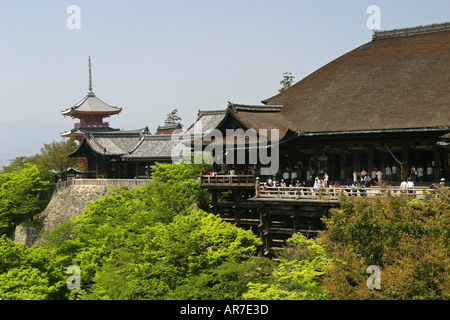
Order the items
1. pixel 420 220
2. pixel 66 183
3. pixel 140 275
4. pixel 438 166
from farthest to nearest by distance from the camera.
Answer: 1. pixel 66 183
2. pixel 438 166
3. pixel 140 275
4. pixel 420 220

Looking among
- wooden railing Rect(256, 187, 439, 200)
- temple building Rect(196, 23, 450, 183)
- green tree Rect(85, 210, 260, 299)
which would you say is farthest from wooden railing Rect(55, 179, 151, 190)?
green tree Rect(85, 210, 260, 299)

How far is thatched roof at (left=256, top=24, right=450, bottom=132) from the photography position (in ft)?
121

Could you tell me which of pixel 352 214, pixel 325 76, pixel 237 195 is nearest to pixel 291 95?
pixel 325 76

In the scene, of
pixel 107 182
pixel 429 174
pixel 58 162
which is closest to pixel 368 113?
pixel 429 174

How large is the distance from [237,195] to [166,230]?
979 centimetres

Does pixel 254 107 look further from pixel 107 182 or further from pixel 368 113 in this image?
pixel 107 182

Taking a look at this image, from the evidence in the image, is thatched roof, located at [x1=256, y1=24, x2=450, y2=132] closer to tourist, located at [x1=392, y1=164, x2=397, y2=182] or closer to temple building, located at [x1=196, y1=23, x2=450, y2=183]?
temple building, located at [x1=196, y1=23, x2=450, y2=183]

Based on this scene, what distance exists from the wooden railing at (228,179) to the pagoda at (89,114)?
143 ft

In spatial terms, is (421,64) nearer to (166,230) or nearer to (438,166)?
(438,166)

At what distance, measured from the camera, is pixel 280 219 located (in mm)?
37500

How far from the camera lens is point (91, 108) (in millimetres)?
81562

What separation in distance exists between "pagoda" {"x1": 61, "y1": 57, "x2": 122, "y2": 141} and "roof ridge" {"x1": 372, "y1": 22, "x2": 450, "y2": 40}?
4494 cm

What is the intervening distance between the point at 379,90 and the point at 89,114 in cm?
5149

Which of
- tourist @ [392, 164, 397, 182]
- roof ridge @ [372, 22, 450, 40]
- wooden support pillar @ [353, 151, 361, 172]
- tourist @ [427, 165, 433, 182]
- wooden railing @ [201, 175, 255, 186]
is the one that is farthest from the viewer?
roof ridge @ [372, 22, 450, 40]
